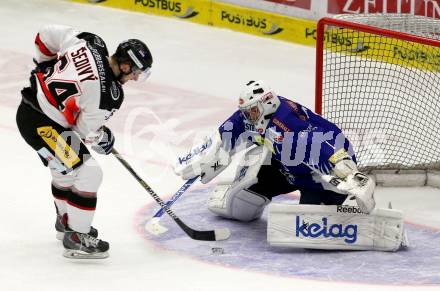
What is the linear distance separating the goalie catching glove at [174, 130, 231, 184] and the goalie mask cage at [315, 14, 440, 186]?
100 cm

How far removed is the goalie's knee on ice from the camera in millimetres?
6445

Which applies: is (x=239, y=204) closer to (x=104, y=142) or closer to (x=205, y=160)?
(x=205, y=160)

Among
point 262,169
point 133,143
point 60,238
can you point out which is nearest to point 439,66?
point 262,169

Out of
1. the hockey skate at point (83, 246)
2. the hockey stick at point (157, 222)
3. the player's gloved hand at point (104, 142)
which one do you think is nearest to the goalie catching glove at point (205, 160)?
the hockey stick at point (157, 222)

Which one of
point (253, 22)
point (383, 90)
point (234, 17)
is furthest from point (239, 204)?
point (234, 17)

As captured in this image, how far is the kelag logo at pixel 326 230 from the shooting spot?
602 cm

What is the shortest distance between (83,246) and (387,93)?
2536 mm

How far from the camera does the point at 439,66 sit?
736 centimetres

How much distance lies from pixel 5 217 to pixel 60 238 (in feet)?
1.68

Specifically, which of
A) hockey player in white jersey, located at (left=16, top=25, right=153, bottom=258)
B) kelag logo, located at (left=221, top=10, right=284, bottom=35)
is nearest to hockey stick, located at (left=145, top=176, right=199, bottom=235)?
hockey player in white jersey, located at (left=16, top=25, right=153, bottom=258)

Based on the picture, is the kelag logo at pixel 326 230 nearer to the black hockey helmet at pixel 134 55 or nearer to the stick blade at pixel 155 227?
the stick blade at pixel 155 227

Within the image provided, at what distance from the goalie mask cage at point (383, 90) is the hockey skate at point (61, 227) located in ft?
5.68

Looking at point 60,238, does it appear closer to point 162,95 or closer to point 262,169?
point 262,169

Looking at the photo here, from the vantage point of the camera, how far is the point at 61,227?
20.1ft
